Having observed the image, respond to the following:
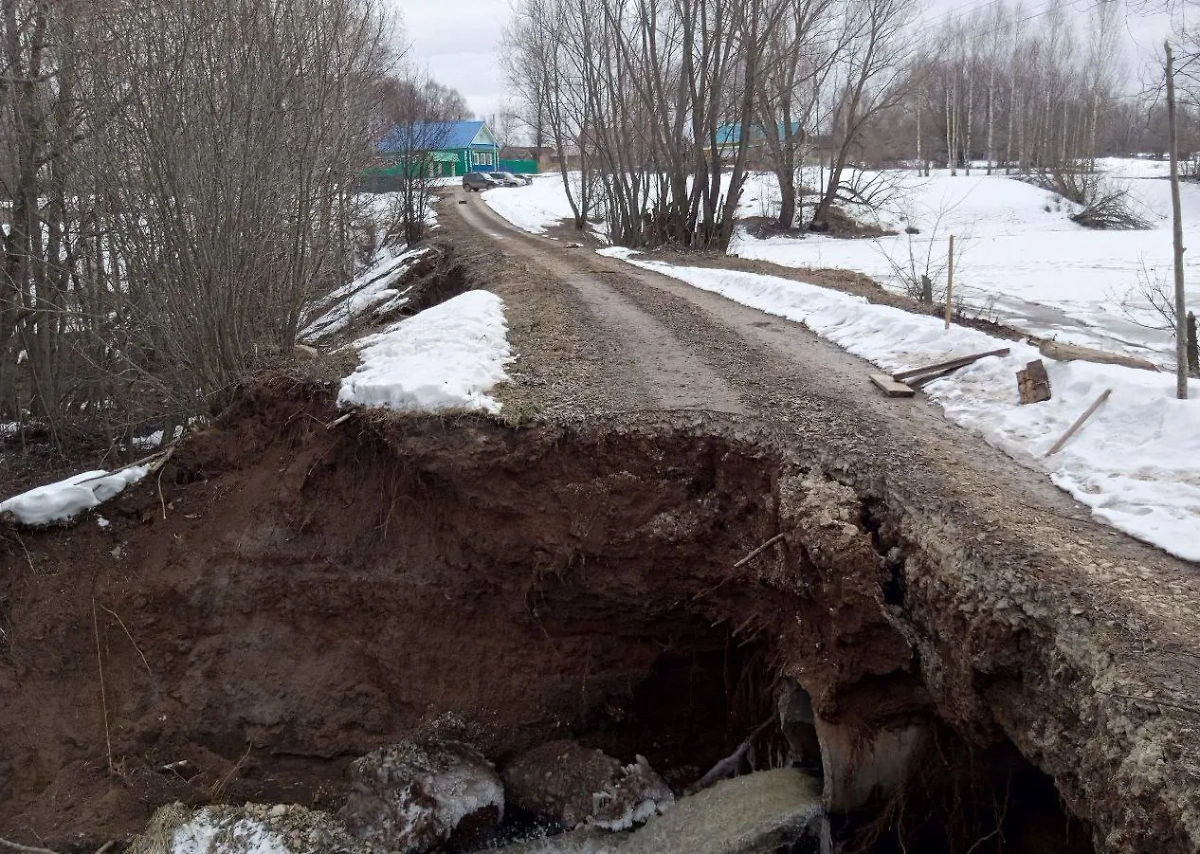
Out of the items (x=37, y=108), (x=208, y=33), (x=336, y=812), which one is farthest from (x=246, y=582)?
(x=37, y=108)

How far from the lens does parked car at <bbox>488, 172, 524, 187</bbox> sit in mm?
55144

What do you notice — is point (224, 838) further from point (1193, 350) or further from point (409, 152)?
point (409, 152)

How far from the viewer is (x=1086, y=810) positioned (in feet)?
11.6

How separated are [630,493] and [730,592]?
3.54ft

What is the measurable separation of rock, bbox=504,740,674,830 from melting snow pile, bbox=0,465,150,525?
461 centimetres

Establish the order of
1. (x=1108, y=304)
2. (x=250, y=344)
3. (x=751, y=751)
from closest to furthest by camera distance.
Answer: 1. (x=751, y=751)
2. (x=250, y=344)
3. (x=1108, y=304)

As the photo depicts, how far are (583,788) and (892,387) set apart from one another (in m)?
4.15

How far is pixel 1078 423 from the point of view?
19.0 feet

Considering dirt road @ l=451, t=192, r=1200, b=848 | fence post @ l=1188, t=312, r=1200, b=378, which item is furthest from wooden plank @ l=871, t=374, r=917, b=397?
fence post @ l=1188, t=312, r=1200, b=378

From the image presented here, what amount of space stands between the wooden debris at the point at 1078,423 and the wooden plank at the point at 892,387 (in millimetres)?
1516

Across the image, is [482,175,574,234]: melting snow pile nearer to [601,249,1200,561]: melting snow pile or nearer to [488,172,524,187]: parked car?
[488,172,524,187]: parked car

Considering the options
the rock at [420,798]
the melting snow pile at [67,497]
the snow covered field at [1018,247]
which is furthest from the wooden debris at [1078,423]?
the melting snow pile at [67,497]

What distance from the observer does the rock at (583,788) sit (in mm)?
5980

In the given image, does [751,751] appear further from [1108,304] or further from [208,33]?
[1108,304]
